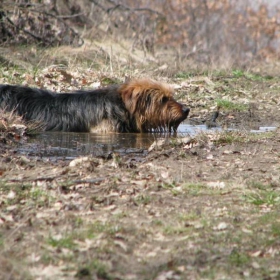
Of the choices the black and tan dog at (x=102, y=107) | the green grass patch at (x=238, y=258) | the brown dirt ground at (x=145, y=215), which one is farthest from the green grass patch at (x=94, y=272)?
the black and tan dog at (x=102, y=107)

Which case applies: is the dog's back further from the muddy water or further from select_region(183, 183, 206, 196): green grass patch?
select_region(183, 183, 206, 196): green grass patch

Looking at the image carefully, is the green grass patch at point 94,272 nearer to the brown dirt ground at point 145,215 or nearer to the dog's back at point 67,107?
the brown dirt ground at point 145,215

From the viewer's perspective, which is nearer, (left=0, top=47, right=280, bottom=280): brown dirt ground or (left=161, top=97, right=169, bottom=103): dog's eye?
(left=0, top=47, right=280, bottom=280): brown dirt ground

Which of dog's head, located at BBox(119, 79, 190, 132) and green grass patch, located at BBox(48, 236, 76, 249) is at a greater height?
green grass patch, located at BBox(48, 236, 76, 249)

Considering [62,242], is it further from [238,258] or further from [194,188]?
[194,188]

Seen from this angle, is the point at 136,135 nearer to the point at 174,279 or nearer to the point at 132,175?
the point at 132,175

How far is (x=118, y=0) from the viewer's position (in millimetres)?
28797

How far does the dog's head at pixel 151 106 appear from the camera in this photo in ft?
37.2

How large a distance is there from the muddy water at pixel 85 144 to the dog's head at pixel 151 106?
0.19m

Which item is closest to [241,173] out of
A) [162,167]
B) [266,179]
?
[266,179]

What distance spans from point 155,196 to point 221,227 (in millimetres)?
965

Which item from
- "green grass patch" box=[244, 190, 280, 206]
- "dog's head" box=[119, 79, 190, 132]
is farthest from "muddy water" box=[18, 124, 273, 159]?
"green grass patch" box=[244, 190, 280, 206]

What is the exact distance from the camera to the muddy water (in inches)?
353

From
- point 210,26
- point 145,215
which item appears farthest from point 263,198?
point 210,26
